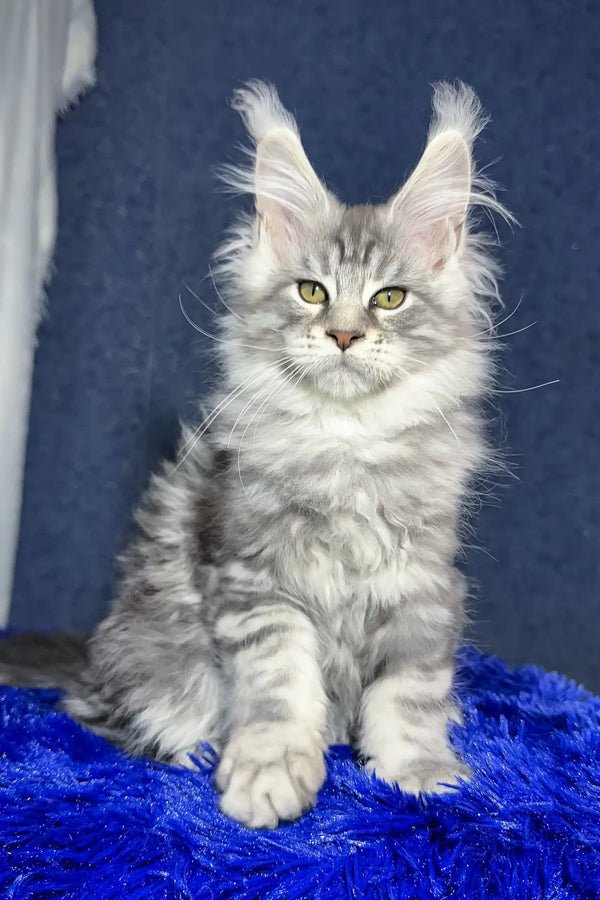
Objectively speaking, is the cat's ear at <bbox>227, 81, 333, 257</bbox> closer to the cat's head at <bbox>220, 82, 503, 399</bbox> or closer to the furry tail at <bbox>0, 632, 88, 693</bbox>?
the cat's head at <bbox>220, 82, 503, 399</bbox>

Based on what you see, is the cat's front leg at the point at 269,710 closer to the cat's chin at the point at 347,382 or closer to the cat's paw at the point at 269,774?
the cat's paw at the point at 269,774

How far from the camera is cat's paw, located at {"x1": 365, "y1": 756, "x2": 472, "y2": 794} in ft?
3.77

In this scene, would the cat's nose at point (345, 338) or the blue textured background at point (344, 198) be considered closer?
the cat's nose at point (345, 338)

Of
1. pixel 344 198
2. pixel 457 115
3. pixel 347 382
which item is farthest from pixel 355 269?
pixel 344 198

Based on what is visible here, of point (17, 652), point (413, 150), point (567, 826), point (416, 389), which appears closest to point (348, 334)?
point (416, 389)

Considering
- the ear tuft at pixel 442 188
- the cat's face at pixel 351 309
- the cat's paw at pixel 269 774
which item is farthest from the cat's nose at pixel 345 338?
the cat's paw at pixel 269 774

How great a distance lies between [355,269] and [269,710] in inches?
27.7

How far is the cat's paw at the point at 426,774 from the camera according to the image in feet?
3.77

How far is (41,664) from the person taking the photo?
5.17ft

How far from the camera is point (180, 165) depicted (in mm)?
2191

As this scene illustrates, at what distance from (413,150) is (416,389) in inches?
41.8

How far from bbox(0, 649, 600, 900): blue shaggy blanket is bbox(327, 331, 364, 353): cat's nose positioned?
0.63m

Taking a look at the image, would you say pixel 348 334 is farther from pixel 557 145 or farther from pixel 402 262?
pixel 557 145

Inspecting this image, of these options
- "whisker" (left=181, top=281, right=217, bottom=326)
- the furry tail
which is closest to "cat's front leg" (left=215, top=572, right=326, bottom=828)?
the furry tail
